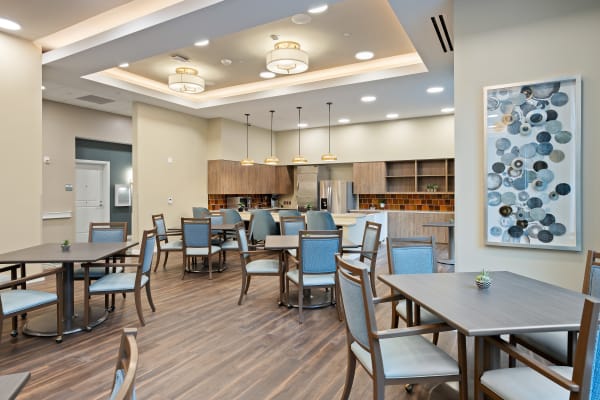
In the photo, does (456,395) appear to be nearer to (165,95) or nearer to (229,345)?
(229,345)

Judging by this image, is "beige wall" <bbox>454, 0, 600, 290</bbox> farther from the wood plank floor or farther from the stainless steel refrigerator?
the stainless steel refrigerator

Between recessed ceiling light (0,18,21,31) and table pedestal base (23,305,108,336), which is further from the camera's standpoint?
recessed ceiling light (0,18,21,31)

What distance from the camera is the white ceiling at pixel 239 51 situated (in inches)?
158

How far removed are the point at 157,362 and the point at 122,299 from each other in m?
2.06

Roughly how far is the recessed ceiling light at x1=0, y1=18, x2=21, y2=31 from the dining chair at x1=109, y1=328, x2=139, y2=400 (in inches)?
203

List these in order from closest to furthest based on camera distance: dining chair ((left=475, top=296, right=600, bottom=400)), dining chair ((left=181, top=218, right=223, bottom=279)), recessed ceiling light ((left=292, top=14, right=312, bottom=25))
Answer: dining chair ((left=475, top=296, right=600, bottom=400)) < recessed ceiling light ((left=292, top=14, right=312, bottom=25)) < dining chair ((left=181, top=218, right=223, bottom=279))

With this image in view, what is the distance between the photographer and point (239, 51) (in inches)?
219

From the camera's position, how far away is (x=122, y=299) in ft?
15.1

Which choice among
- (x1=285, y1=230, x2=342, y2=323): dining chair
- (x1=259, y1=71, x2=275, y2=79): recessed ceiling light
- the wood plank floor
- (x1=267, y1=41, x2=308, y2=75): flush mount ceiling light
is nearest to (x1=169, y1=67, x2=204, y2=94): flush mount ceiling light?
(x1=259, y1=71, x2=275, y2=79): recessed ceiling light

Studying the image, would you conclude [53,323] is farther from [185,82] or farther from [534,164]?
[534,164]

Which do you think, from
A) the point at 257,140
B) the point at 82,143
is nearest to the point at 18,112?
the point at 82,143

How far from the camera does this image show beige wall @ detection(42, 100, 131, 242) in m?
7.84

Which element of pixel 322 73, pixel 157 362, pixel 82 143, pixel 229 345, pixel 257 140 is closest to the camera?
pixel 157 362

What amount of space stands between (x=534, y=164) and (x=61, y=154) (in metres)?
8.94
